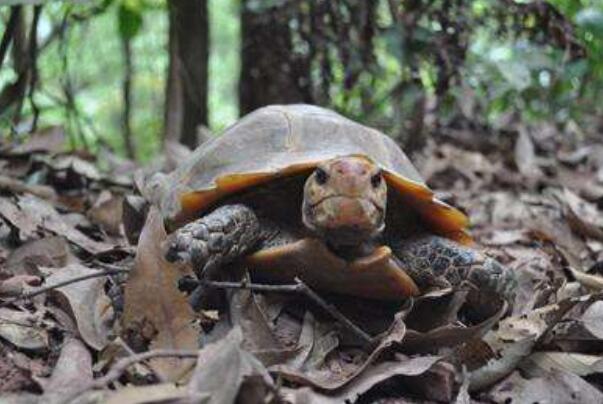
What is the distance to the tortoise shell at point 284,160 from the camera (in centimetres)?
279

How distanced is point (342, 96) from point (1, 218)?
3040 millimetres

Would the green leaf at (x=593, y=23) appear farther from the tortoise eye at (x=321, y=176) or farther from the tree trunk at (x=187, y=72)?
the tortoise eye at (x=321, y=176)

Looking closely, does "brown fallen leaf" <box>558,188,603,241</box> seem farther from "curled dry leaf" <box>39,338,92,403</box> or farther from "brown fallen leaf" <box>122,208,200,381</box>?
"curled dry leaf" <box>39,338,92,403</box>

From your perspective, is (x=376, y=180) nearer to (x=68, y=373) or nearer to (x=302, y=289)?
(x=302, y=289)

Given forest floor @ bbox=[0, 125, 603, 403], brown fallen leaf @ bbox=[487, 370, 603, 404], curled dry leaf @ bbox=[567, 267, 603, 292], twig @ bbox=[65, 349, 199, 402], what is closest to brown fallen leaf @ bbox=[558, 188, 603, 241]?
forest floor @ bbox=[0, 125, 603, 403]

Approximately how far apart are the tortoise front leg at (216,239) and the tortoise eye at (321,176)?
1.07 ft

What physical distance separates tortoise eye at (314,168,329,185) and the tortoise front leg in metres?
0.33

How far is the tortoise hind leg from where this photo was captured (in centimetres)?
274

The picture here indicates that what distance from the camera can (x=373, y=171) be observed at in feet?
8.22

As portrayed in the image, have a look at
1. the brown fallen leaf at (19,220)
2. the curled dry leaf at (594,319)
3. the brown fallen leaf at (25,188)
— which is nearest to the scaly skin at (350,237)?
the curled dry leaf at (594,319)

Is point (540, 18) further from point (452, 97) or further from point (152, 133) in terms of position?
point (152, 133)

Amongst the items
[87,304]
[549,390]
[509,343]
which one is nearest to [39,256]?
[87,304]

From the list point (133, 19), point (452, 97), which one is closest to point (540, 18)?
point (452, 97)

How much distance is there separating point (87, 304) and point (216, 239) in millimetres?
436
